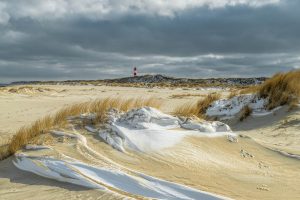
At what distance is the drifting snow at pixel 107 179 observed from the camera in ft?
15.4

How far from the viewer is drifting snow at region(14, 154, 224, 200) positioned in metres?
4.69

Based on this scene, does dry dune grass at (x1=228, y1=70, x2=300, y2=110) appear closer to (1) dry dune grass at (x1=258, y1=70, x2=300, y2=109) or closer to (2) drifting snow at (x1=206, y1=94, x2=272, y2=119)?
(1) dry dune grass at (x1=258, y1=70, x2=300, y2=109)

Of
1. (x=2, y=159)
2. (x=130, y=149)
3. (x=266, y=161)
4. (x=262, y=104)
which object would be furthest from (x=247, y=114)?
(x=2, y=159)

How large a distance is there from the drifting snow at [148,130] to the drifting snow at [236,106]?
4.76 m

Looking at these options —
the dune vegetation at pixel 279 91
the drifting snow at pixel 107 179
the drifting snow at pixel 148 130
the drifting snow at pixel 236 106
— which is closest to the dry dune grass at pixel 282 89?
the dune vegetation at pixel 279 91

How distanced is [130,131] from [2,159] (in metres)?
1.90

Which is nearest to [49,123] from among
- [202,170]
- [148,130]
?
[148,130]

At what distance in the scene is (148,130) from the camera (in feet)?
21.5

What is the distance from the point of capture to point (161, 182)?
4945 mm

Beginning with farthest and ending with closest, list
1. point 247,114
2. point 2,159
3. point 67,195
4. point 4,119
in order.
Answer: point 4,119, point 247,114, point 2,159, point 67,195

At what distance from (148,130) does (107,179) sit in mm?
1596

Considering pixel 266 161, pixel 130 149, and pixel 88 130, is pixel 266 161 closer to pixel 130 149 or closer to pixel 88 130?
pixel 130 149

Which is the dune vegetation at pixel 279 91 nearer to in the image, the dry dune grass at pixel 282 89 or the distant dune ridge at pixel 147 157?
the dry dune grass at pixel 282 89

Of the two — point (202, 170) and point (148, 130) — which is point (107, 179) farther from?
point (148, 130)
